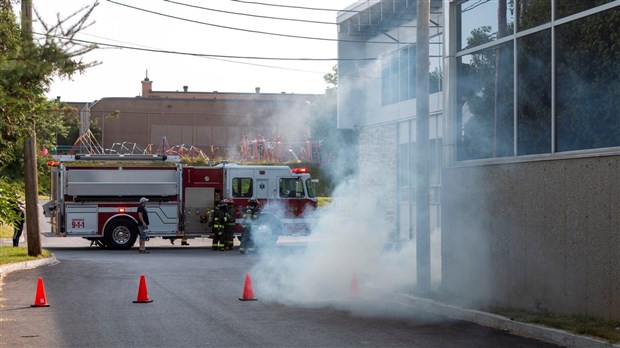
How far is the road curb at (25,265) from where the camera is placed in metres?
21.2

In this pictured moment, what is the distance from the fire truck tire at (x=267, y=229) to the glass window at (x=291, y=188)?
1045 mm

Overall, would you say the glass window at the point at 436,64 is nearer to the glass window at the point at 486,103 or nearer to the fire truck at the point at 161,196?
the fire truck at the point at 161,196

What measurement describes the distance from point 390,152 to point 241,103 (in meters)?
59.0

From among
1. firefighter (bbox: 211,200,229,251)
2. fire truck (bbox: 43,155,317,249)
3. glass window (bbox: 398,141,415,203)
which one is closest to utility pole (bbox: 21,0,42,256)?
fire truck (bbox: 43,155,317,249)

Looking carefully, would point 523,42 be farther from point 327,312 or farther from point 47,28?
point 47,28

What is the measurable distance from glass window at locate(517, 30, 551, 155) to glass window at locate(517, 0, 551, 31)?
18 centimetres

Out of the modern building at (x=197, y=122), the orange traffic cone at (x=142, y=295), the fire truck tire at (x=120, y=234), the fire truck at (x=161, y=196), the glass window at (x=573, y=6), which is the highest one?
the modern building at (x=197, y=122)

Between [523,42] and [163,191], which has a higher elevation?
[523,42]

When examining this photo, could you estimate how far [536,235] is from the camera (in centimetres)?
1306

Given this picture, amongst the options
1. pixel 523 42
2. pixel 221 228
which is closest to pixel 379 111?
pixel 221 228

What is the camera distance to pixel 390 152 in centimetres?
3322

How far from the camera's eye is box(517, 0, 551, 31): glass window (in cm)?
1331

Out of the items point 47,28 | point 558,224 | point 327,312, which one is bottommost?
point 327,312

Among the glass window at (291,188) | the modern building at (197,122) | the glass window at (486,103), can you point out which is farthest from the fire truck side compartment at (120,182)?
the modern building at (197,122)
